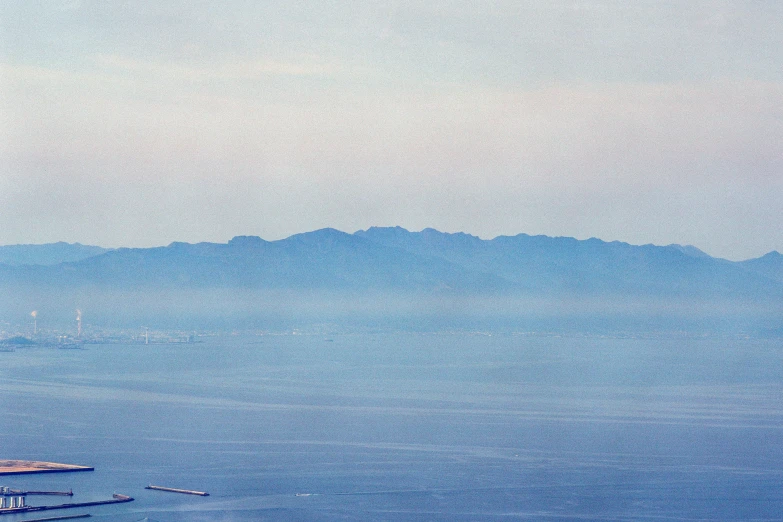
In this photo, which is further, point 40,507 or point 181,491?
point 181,491

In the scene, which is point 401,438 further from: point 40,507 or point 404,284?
point 404,284

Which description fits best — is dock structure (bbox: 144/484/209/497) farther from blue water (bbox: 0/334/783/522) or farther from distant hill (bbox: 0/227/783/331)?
distant hill (bbox: 0/227/783/331)

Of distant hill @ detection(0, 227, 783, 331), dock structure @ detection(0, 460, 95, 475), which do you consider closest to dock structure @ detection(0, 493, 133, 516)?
dock structure @ detection(0, 460, 95, 475)

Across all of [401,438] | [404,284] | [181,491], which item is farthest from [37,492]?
[404,284]

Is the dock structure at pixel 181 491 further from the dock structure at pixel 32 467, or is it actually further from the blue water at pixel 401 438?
the dock structure at pixel 32 467

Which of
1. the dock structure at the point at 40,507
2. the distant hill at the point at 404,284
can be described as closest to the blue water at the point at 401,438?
the dock structure at the point at 40,507
